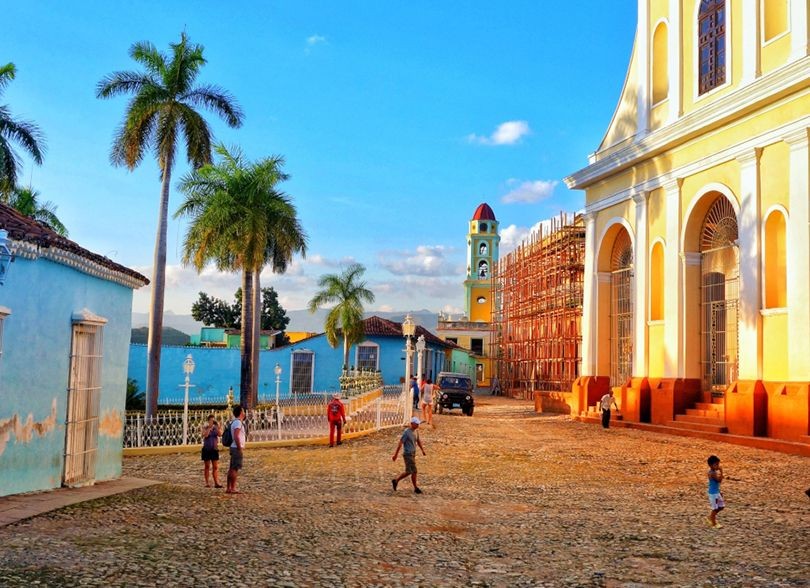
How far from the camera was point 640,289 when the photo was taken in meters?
24.6

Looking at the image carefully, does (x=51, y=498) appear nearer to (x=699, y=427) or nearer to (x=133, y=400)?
(x=699, y=427)

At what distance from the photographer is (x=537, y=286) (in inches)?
1705

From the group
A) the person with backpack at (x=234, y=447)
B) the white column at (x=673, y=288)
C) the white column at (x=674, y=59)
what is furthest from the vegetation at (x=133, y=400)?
the white column at (x=674, y=59)

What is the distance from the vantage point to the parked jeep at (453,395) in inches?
1211

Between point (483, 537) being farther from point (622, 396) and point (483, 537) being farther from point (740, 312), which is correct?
point (622, 396)

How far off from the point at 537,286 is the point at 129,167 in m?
24.1

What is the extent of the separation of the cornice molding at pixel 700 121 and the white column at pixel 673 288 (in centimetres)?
131

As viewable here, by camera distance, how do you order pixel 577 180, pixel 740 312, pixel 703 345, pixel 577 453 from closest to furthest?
pixel 577 453, pixel 740 312, pixel 703 345, pixel 577 180

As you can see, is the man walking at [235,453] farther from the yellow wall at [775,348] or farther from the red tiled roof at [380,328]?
the red tiled roof at [380,328]

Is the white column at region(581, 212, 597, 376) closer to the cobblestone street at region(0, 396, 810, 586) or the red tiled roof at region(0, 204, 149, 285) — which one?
the cobblestone street at region(0, 396, 810, 586)

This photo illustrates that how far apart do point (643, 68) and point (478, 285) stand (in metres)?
51.0

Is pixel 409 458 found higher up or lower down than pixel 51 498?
higher up

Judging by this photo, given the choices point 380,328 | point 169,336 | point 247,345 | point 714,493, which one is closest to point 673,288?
point 247,345

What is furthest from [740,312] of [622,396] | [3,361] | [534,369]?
[534,369]
